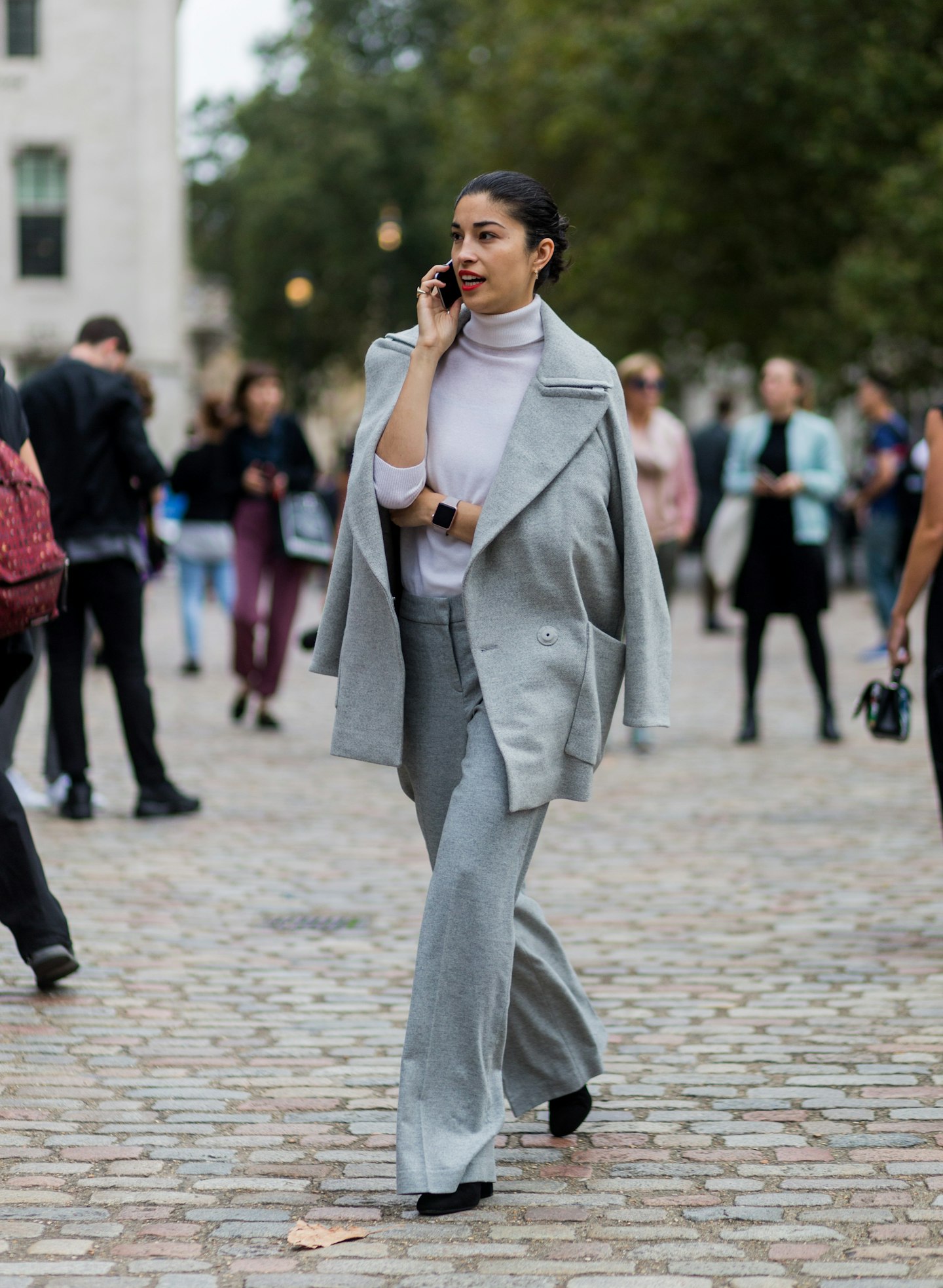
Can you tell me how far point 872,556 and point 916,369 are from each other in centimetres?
1040

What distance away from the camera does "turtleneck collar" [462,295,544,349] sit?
12.7ft

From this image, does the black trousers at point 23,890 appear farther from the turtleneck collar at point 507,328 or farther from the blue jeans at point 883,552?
the blue jeans at point 883,552

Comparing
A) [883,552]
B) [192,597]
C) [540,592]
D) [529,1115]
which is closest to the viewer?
[540,592]

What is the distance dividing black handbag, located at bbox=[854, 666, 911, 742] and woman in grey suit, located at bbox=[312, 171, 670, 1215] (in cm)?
277

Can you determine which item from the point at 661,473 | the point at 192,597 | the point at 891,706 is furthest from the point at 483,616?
the point at 192,597

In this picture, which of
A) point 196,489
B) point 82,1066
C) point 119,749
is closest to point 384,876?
point 82,1066

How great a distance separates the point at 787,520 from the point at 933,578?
4527 mm

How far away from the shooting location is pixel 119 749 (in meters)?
10.8

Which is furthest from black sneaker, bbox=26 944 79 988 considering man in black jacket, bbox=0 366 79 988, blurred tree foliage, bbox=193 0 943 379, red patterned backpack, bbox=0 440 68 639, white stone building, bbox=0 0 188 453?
white stone building, bbox=0 0 188 453

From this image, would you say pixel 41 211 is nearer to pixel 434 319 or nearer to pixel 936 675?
pixel 936 675

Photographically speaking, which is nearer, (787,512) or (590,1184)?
(590,1184)

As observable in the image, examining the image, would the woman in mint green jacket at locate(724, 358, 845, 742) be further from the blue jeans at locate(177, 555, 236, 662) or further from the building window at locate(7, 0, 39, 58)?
the building window at locate(7, 0, 39, 58)

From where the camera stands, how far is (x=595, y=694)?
3.88 metres

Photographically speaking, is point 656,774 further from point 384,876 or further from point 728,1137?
point 728,1137
